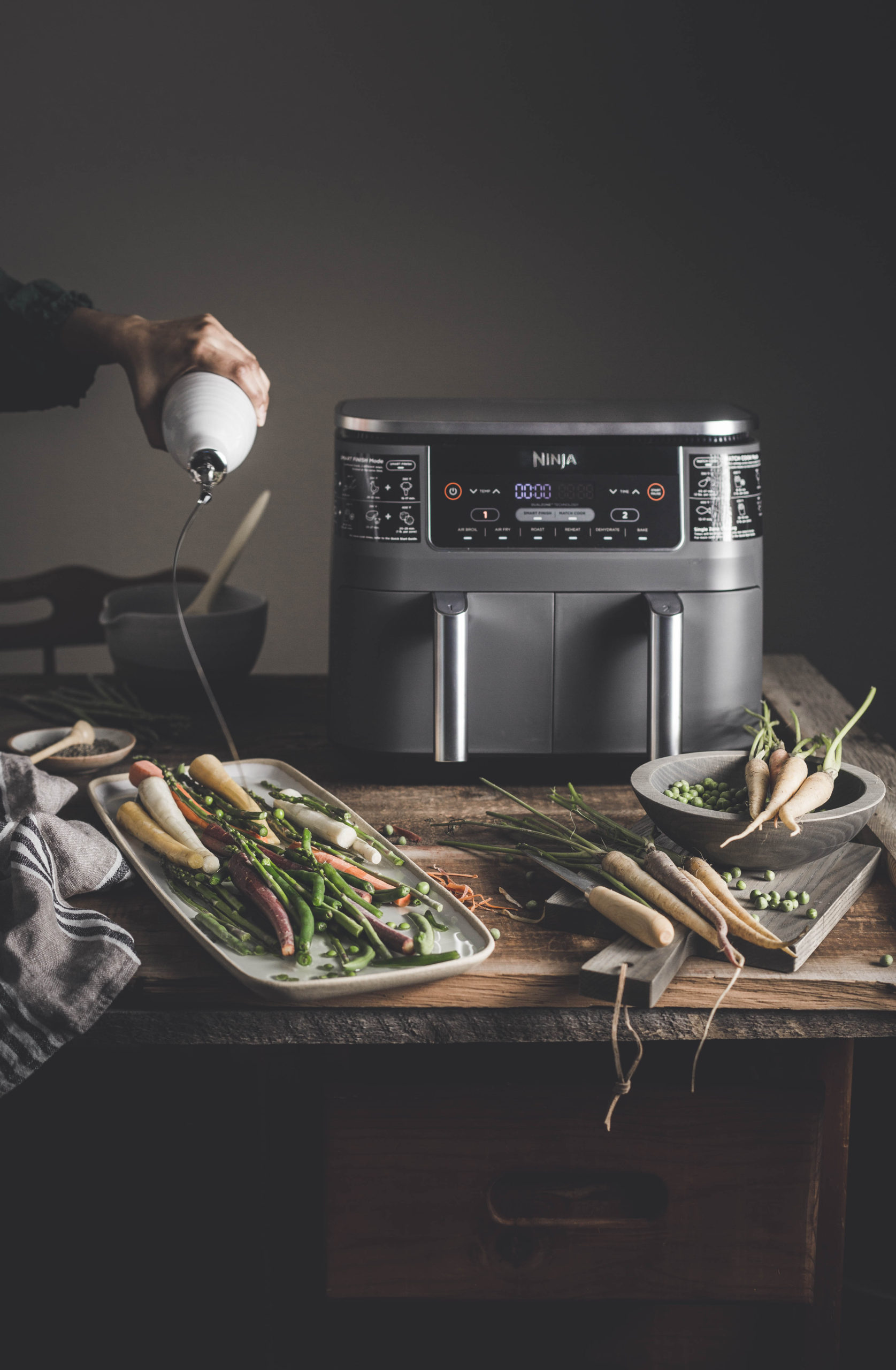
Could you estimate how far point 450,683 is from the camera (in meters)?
1.28

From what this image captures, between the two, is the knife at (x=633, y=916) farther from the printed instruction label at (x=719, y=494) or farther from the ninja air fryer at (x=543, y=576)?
the printed instruction label at (x=719, y=494)

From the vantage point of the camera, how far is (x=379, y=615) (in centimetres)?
133

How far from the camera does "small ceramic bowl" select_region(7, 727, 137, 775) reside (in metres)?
1.43

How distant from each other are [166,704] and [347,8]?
81.5 inches

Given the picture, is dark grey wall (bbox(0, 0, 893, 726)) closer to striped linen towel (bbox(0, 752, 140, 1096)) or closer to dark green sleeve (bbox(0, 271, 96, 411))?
dark green sleeve (bbox(0, 271, 96, 411))

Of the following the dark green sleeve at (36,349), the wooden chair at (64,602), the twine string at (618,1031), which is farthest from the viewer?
the wooden chair at (64,602)

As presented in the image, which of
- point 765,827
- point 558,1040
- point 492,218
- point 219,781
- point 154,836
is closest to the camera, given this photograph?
point 558,1040

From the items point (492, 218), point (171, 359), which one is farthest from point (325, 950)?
point (492, 218)

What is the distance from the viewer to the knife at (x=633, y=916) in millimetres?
921

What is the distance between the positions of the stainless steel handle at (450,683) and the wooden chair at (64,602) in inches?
52.6

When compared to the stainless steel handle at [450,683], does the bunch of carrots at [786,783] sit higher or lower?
lower

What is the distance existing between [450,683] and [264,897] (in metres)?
0.37

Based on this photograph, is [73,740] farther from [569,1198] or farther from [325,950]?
[569,1198]

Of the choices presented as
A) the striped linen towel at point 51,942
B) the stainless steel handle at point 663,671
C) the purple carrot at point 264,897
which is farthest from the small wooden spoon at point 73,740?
the stainless steel handle at point 663,671
